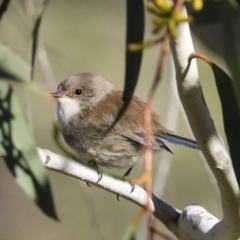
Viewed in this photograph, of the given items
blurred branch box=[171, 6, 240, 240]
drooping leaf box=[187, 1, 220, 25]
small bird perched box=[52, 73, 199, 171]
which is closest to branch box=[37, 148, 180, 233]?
blurred branch box=[171, 6, 240, 240]

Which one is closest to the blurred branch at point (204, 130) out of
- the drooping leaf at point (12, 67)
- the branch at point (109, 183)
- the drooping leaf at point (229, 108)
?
the drooping leaf at point (229, 108)

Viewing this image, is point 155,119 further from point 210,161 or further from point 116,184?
point 210,161

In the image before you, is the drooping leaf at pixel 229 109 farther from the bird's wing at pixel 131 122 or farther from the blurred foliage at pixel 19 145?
the bird's wing at pixel 131 122

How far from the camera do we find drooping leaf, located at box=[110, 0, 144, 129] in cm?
124

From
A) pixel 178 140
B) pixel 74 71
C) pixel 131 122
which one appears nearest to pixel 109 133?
pixel 131 122

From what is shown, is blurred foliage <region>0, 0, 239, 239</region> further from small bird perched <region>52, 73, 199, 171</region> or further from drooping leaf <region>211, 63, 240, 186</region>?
drooping leaf <region>211, 63, 240, 186</region>

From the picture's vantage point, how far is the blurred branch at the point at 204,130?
48.1 inches

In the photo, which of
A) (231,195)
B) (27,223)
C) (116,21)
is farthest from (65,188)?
(231,195)

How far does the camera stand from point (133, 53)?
4.08 feet

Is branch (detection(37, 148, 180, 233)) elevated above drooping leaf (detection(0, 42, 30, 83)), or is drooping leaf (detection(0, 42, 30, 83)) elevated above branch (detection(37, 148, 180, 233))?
drooping leaf (detection(0, 42, 30, 83))

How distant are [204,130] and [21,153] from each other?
400 millimetres

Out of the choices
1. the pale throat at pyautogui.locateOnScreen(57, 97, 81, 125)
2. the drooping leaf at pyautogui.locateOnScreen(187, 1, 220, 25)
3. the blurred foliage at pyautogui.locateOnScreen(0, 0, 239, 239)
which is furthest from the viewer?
the blurred foliage at pyautogui.locateOnScreen(0, 0, 239, 239)

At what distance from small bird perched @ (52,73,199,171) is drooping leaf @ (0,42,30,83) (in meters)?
1.29

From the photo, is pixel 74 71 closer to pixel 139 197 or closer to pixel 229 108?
pixel 139 197
